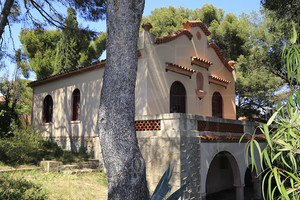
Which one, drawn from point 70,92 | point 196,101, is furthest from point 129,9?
point 70,92

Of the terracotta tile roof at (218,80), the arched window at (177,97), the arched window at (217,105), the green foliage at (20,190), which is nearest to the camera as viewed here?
the green foliage at (20,190)

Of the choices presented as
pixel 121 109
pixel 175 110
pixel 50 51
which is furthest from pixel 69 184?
pixel 50 51

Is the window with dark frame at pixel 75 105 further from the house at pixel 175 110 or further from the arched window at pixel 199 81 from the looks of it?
the arched window at pixel 199 81

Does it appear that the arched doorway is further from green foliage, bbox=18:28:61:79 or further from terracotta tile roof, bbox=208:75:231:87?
green foliage, bbox=18:28:61:79

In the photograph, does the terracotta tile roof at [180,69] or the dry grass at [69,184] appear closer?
the dry grass at [69,184]

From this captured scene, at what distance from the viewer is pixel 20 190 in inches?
312

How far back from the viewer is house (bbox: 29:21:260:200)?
847 cm

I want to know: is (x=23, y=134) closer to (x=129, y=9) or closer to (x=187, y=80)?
(x=187, y=80)

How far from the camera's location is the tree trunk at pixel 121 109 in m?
4.89

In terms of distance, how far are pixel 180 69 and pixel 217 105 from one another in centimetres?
473

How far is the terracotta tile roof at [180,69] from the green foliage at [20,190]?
6.87m

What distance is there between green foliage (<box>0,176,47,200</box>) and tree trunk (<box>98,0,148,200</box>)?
12.6 feet

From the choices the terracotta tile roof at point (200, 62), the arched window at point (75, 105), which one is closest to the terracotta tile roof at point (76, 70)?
the arched window at point (75, 105)

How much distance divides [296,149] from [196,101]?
9.68 metres
